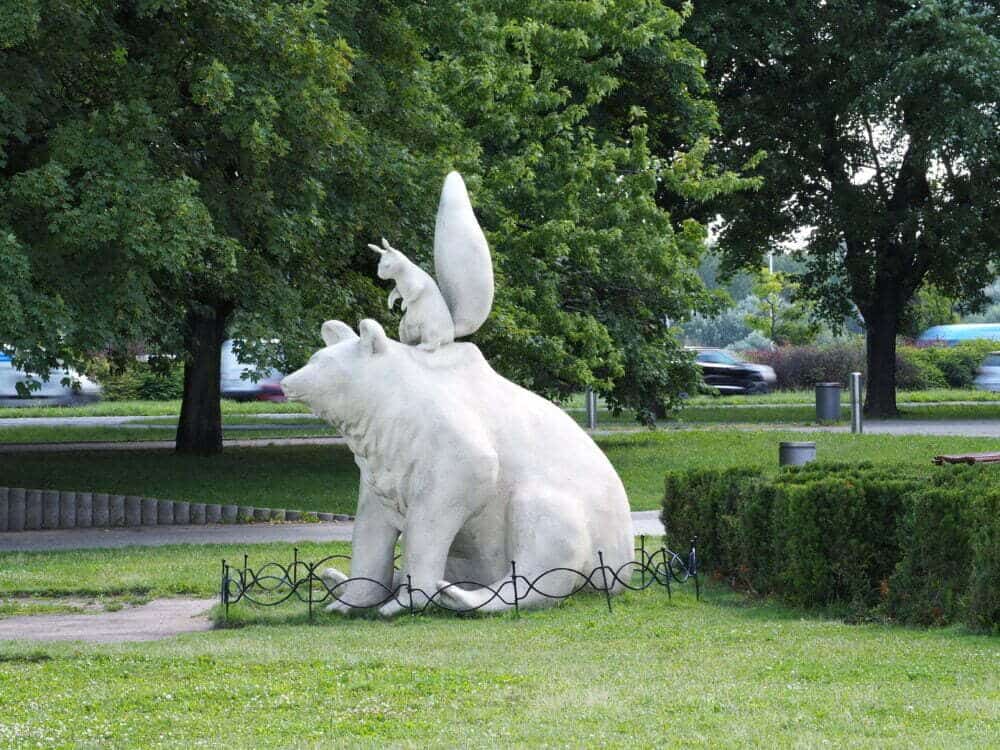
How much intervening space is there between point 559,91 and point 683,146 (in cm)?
590

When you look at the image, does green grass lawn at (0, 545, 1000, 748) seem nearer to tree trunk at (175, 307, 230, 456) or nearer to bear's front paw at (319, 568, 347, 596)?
bear's front paw at (319, 568, 347, 596)

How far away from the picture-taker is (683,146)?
29.8 meters

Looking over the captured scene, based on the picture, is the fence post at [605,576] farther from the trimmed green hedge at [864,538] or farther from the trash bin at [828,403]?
the trash bin at [828,403]

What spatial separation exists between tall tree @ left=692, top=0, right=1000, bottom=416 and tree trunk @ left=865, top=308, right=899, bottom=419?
3cm

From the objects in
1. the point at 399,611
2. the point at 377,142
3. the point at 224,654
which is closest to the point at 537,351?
the point at 377,142

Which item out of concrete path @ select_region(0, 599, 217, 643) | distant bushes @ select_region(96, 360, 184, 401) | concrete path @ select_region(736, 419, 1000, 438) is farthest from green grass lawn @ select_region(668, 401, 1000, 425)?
concrete path @ select_region(0, 599, 217, 643)

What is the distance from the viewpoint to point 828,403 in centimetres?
3119

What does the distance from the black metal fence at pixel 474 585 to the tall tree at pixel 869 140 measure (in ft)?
65.7

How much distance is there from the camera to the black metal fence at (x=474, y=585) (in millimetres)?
9898

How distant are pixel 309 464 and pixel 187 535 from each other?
738cm

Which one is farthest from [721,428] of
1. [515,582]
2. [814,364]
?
[814,364]

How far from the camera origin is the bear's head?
9.97 m

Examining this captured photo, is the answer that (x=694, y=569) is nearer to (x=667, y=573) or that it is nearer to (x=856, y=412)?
(x=667, y=573)

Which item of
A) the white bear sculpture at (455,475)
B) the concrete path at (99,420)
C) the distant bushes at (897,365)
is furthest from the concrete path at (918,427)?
the white bear sculpture at (455,475)
